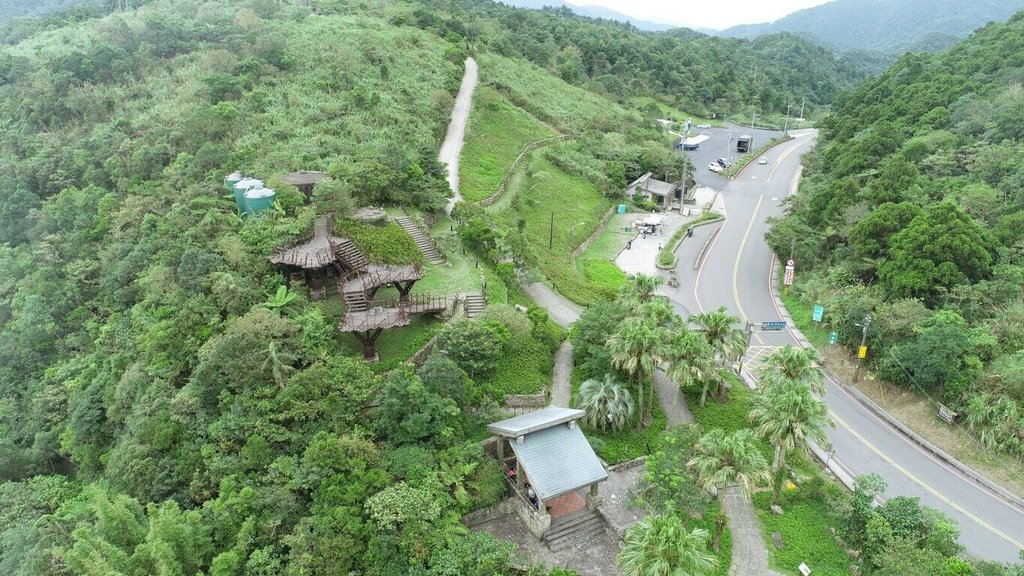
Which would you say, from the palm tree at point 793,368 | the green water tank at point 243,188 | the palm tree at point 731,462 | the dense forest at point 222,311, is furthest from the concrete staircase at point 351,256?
the palm tree at point 793,368

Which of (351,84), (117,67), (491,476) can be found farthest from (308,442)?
(117,67)

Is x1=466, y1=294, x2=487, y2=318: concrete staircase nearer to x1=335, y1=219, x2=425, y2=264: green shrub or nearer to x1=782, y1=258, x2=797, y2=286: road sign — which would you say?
x1=335, y1=219, x2=425, y2=264: green shrub

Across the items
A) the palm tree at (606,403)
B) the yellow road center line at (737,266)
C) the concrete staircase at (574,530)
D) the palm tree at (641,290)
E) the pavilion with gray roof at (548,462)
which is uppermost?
the palm tree at (641,290)

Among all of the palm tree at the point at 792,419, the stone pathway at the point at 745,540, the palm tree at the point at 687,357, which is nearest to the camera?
the stone pathway at the point at 745,540

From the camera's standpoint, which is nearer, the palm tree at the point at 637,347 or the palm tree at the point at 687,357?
the palm tree at the point at 637,347

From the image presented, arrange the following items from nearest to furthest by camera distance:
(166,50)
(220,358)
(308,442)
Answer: (308,442)
(220,358)
(166,50)

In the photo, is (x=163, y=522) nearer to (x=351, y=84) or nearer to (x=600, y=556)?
(x=600, y=556)

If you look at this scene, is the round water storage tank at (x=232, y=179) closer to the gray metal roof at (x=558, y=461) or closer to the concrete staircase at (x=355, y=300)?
the concrete staircase at (x=355, y=300)
